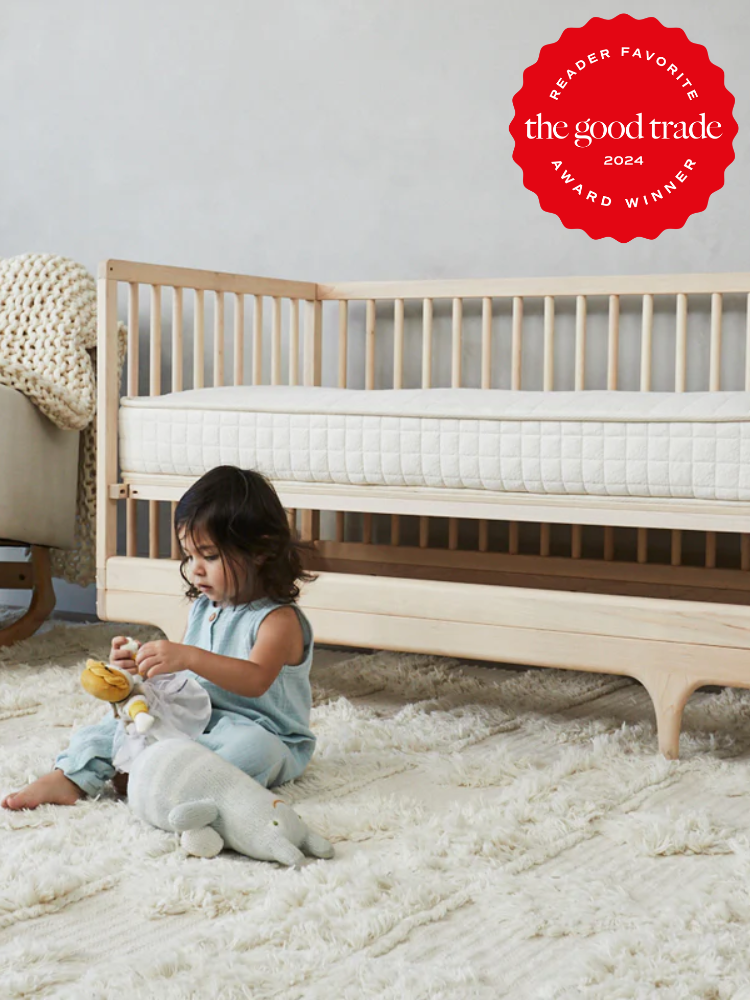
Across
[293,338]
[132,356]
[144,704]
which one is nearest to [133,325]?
[132,356]

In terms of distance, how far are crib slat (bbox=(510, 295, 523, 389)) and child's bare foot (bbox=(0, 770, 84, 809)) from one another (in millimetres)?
1017

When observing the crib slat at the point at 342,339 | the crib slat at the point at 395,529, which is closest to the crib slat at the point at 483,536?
the crib slat at the point at 395,529

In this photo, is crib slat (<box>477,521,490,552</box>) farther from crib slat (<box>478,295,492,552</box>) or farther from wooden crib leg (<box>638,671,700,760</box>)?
wooden crib leg (<box>638,671,700,760</box>)

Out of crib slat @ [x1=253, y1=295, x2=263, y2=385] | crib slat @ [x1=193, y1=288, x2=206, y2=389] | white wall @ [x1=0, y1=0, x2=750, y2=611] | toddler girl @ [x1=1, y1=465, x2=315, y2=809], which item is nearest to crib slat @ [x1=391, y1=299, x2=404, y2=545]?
white wall @ [x1=0, y1=0, x2=750, y2=611]

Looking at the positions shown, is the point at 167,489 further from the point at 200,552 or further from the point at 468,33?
the point at 468,33

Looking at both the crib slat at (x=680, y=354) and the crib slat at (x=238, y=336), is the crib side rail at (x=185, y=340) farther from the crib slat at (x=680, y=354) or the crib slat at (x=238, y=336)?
the crib slat at (x=680, y=354)

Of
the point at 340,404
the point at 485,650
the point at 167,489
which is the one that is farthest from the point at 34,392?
the point at 485,650

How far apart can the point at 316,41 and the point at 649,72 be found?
1.98 feet

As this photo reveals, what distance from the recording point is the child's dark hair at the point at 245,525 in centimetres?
113

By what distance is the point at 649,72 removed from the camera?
1.83 meters

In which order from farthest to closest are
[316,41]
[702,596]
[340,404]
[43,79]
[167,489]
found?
[43,79]
[316,41]
[702,596]
[167,489]
[340,404]

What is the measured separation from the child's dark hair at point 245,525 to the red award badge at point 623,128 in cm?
94

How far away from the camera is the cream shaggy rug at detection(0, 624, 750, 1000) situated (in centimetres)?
73

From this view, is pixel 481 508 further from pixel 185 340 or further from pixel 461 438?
pixel 185 340
